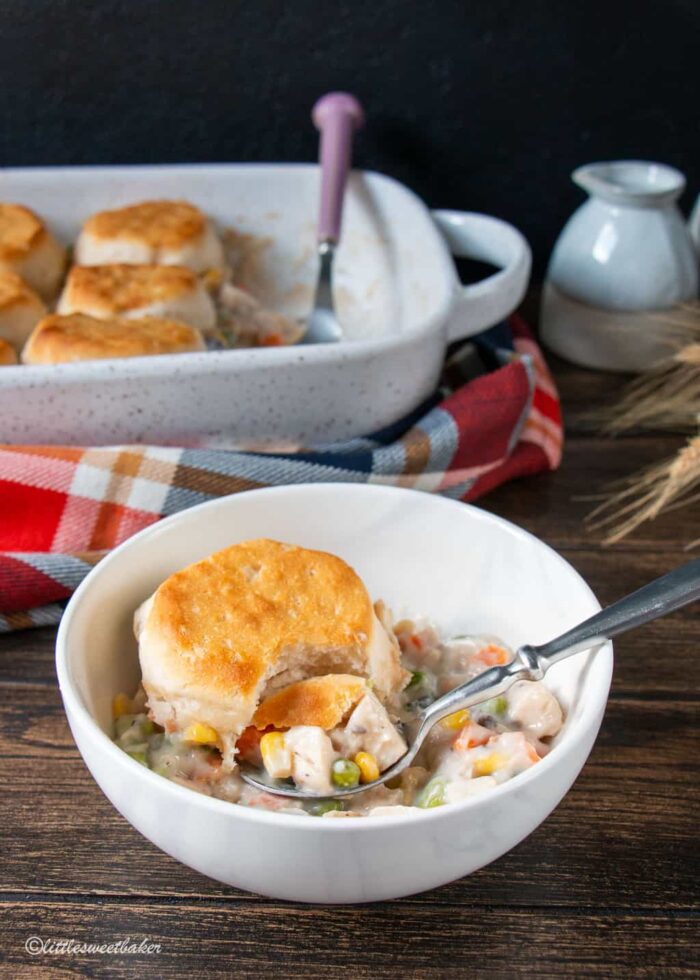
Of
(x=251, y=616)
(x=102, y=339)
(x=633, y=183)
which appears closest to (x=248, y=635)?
(x=251, y=616)

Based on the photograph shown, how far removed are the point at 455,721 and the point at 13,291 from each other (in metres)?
1.20

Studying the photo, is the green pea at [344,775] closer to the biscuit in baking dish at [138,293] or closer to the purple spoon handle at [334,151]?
the biscuit in baking dish at [138,293]

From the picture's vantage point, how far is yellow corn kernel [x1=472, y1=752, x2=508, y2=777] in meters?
1.10

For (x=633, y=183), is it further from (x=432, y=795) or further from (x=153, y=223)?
(x=432, y=795)

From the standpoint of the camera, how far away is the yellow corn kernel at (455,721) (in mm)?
1177

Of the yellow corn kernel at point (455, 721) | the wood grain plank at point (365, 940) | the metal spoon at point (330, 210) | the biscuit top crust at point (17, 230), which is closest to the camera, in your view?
the wood grain plank at point (365, 940)

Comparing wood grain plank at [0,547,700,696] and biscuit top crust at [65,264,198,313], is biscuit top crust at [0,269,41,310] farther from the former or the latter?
wood grain plank at [0,547,700,696]

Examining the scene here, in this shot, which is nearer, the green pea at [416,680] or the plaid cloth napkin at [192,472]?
the green pea at [416,680]

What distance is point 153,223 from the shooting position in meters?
2.15

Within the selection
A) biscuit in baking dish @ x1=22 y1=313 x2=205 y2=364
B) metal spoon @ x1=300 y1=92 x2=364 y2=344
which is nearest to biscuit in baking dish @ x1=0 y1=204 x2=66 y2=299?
biscuit in baking dish @ x1=22 y1=313 x2=205 y2=364

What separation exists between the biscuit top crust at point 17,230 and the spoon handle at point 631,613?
1.36 metres

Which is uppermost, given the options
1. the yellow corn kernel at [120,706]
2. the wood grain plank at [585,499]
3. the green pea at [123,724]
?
the green pea at [123,724]

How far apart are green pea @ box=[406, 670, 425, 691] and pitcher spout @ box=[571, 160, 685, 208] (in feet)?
3.86

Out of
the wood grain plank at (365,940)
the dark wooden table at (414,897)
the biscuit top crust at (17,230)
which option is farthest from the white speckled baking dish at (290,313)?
the wood grain plank at (365,940)
